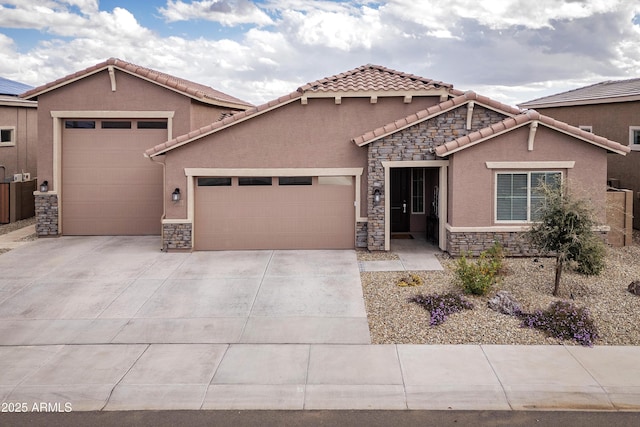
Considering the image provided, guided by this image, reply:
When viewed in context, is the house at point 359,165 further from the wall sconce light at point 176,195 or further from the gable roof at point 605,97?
the gable roof at point 605,97

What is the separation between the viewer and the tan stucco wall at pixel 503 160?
13.8 metres

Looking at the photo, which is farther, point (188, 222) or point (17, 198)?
point (17, 198)

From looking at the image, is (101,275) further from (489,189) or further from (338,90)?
(489,189)

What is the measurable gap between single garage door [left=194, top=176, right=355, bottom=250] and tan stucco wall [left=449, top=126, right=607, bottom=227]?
288 cm

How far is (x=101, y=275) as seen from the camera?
41.6ft

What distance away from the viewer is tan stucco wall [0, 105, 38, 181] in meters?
22.4

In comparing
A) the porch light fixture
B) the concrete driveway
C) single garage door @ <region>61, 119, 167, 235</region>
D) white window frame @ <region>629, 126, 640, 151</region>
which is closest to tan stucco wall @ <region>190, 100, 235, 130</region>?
single garage door @ <region>61, 119, 167, 235</region>

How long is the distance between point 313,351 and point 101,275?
21.3 feet

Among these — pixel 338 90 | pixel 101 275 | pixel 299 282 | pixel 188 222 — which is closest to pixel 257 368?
pixel 299 282

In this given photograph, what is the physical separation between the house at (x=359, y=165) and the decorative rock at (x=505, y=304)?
4.06m

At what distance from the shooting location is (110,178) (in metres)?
17.2

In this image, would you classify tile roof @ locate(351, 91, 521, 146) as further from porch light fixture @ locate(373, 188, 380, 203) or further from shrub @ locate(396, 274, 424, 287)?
shrub @ locate(396, 274, 424, 287)

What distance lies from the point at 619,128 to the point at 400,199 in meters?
7.97

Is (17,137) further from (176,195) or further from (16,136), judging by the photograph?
(176,195)
